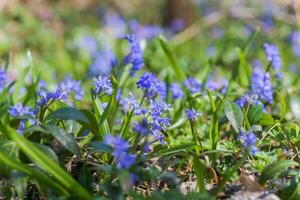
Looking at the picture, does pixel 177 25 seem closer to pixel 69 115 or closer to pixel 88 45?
pixel 88 45

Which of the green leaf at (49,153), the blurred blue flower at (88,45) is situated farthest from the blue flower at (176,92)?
the blurred blue flower at (88,45)

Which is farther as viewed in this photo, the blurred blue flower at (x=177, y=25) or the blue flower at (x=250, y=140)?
the blurred blue flower at (x=177, y=25)

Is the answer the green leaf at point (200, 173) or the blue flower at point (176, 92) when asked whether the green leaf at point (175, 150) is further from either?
the blue flower at point (176, 92)

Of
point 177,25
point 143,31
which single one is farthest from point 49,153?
point 177,25

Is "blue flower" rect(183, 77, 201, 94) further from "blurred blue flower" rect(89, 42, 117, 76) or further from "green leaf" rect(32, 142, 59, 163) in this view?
"green leaf" rect(32, 142, 59, 163)

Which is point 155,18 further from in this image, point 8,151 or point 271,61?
point 8,151

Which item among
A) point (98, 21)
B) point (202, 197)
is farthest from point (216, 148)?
point (98, 21)
